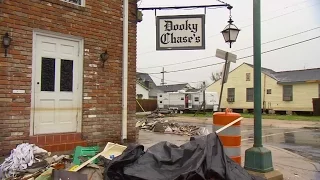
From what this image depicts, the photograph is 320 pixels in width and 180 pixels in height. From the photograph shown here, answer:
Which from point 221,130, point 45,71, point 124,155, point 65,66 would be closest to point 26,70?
point 45,71

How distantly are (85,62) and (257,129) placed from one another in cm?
421

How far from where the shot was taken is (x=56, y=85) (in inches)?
277

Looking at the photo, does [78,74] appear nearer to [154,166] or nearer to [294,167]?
[154,166]

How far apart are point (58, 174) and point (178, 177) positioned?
169 centimetres

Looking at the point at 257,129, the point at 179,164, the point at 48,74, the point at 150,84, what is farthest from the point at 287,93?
the point at 150,84

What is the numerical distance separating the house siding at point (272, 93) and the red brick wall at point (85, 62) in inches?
1027

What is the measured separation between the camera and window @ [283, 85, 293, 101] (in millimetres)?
31305

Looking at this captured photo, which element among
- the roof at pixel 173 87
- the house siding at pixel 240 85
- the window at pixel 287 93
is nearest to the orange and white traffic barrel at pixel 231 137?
the window at pixel 287 93

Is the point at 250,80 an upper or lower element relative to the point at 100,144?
upper

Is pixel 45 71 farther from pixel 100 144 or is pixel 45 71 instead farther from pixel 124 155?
pixel 124 155

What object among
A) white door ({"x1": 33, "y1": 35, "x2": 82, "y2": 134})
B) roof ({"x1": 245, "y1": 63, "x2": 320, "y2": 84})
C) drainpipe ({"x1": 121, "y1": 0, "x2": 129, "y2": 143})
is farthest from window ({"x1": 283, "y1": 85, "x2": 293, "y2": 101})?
white door ({"x1": 33, "y1": 35, "x2": 82, "y2": 134})

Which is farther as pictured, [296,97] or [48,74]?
[296,97]

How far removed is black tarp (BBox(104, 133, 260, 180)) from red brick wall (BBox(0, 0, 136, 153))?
3012mm

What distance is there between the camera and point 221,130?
537cm
